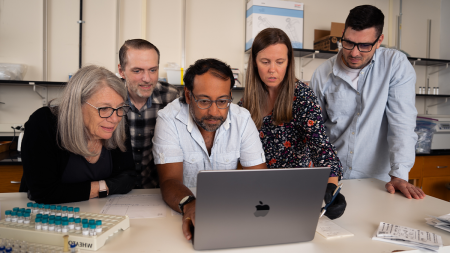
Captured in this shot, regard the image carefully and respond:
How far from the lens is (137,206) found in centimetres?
123

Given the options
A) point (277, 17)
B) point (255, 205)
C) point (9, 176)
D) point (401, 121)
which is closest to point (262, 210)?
point (255, 205)

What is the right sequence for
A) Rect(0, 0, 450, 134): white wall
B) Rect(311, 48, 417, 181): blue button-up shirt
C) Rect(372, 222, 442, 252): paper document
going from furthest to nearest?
Rect(0, 0, 450, 134): white wall, Rect(311, 48, 417, 181): blue button-up shirt, Rect(372, 222, 442, 252): paper document

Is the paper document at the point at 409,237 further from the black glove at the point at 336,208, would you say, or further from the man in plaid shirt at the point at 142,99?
the man in plaid shirt at the point at 142,99

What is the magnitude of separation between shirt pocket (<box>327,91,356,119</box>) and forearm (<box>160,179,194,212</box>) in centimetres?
113

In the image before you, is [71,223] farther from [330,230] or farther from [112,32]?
[112,32]

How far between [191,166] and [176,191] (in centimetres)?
34

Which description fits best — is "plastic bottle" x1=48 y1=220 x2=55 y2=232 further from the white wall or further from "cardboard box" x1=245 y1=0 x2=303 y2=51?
"cardboard box" x1=245 y1=0 x2=303 y2=51

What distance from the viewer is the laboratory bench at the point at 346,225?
0.91 metres

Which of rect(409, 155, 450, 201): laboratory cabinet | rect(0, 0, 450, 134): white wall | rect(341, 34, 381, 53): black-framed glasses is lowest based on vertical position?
rect(409, 155, 450, 201): laboratory cabinet

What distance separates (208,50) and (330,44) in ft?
4.43

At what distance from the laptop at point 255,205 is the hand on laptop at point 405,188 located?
748mm

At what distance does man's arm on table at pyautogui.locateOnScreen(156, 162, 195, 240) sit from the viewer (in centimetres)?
97

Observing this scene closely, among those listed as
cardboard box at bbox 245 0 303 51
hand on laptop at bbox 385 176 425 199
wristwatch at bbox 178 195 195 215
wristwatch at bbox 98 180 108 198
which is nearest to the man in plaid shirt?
wristwatch at bbox 98 180 108 198

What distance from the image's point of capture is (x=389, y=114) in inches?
69.9
